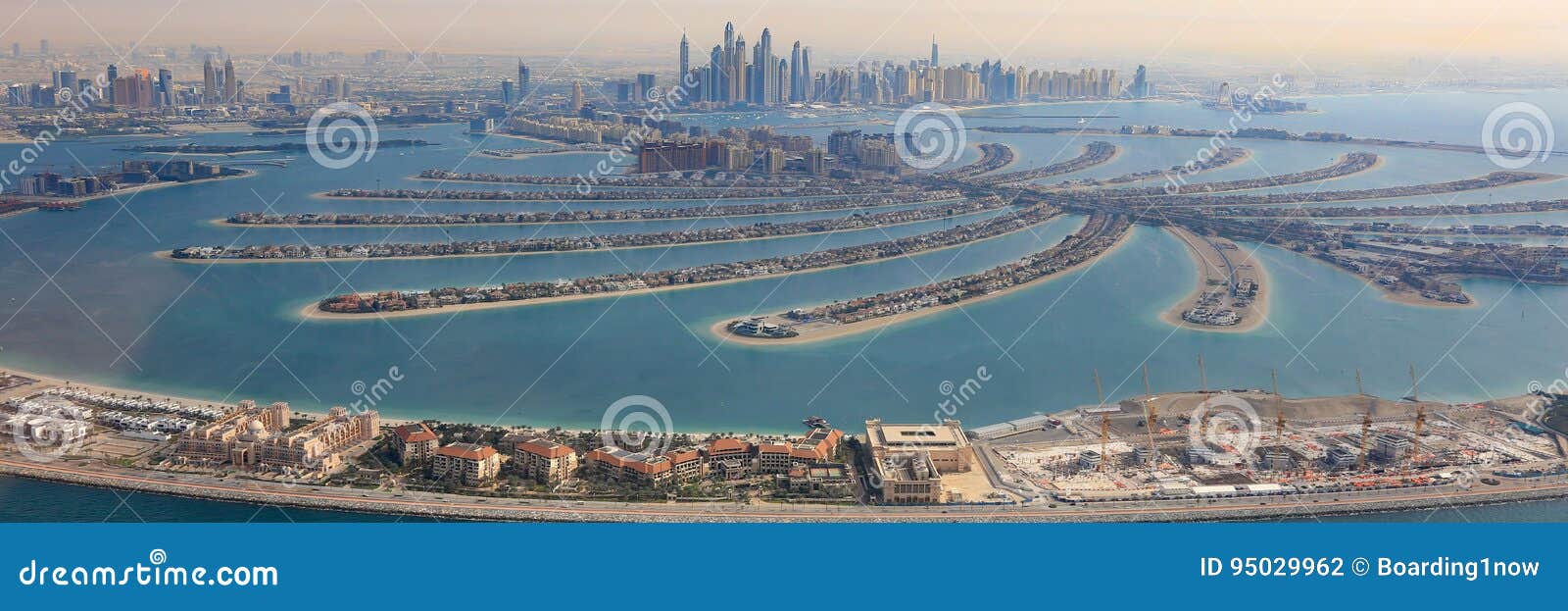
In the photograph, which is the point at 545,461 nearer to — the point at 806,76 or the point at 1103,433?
the point at 1103,433

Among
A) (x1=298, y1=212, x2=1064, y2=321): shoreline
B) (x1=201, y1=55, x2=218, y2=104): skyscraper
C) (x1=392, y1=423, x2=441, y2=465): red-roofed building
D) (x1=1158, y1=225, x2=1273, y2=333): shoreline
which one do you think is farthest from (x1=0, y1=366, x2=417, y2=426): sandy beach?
(x1=201, y1=55, x2=218, y2=104): skyscraper

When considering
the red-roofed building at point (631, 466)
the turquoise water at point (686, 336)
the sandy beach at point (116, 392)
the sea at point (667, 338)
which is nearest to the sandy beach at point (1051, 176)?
the sea at point (667, 338)

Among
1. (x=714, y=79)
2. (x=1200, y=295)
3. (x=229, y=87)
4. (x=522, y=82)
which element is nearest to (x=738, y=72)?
(x=714, y=79)

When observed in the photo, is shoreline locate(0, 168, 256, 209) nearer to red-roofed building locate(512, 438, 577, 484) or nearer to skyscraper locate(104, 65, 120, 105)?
skyscraper locate(104, 65, 120, 105)

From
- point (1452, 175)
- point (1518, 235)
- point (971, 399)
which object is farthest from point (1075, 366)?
point (1452, 175)

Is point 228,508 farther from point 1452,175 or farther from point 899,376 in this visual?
point 1452,175

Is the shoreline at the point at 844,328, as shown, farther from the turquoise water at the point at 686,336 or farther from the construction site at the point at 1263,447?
the construction site at the point at 1263,447
